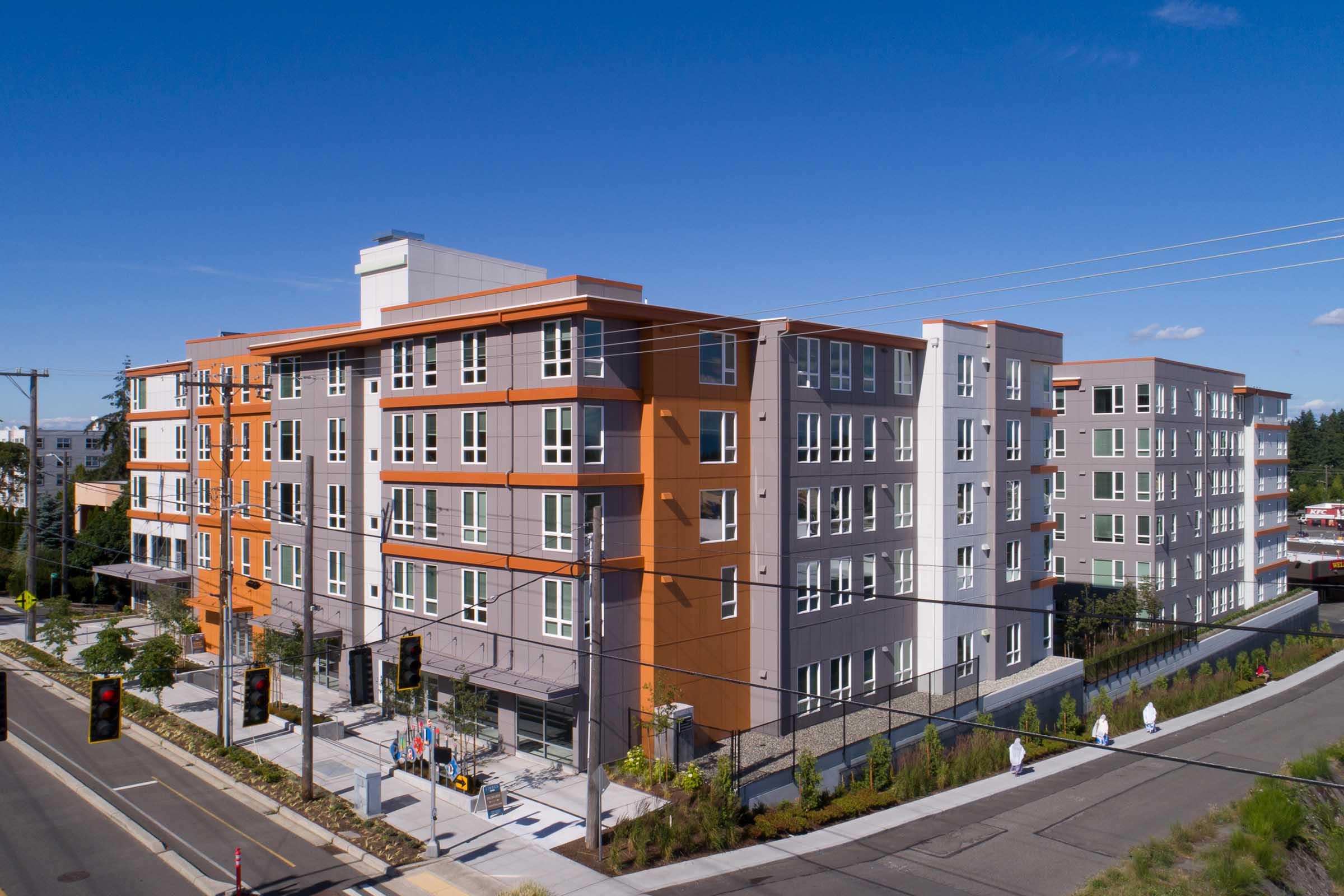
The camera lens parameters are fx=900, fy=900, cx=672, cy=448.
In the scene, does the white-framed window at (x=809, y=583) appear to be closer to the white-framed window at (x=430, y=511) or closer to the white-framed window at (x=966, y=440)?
the white-framed window at (x=966, y=440)

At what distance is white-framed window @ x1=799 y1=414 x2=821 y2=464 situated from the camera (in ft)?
99.7

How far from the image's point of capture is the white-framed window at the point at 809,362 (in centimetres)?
3044

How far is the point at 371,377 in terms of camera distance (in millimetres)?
34094

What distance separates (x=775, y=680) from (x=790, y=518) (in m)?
5.23

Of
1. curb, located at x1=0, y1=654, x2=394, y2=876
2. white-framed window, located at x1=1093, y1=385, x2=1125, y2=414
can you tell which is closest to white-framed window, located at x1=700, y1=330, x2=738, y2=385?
curb, located at x1=0, y1=654, x2=394, y2=876

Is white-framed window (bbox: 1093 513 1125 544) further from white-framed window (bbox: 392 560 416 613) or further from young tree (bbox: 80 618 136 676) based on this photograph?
young tree (bbox: 80 618 136 676)

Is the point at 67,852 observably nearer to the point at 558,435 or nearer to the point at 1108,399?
the point at 558,435

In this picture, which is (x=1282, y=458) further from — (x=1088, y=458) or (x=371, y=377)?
(x=371, y=377)

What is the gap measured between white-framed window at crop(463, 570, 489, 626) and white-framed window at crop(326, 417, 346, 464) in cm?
925

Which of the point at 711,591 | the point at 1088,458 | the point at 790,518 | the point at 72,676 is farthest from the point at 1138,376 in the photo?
the point at 72,676

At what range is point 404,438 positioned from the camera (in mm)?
31250

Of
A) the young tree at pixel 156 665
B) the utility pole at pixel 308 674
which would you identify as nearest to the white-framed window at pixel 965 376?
the utility pole at pixel 308 674

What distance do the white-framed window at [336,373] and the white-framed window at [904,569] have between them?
72.5 feet

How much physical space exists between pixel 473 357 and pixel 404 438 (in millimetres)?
4573
